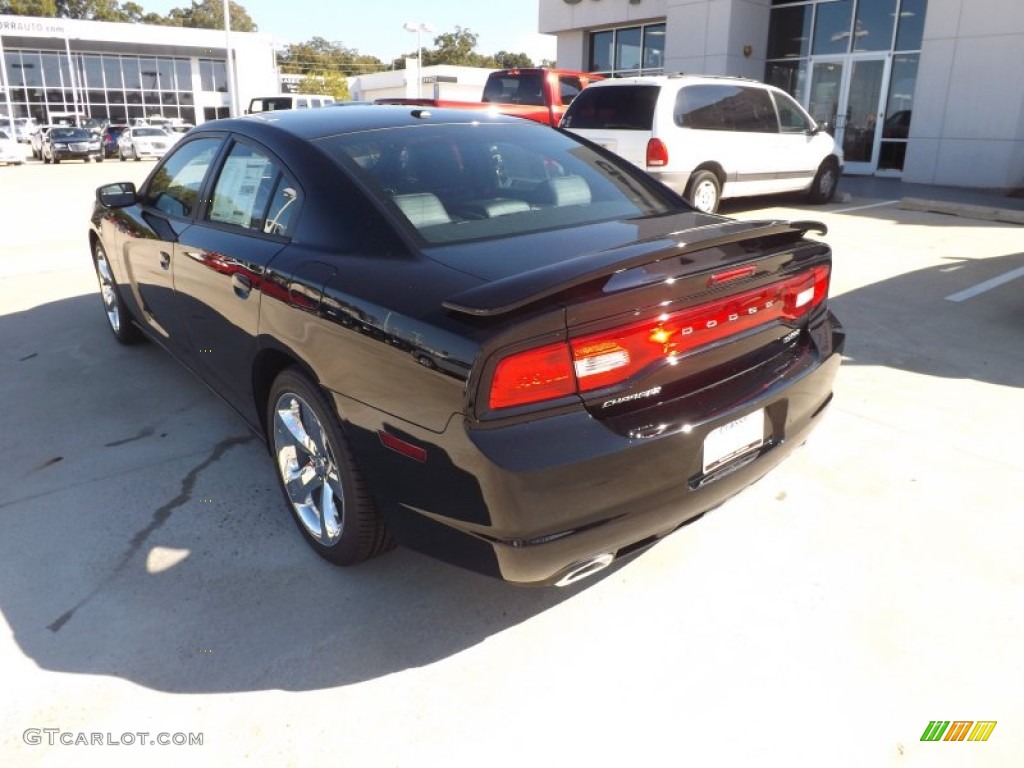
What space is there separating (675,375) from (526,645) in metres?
1.00

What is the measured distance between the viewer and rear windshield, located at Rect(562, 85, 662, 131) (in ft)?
32.0

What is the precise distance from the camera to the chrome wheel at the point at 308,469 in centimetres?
276

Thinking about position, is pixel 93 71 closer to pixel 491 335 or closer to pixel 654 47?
pixel 654 47

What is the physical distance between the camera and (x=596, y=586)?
278 centimetres

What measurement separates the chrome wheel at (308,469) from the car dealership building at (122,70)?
44.7m

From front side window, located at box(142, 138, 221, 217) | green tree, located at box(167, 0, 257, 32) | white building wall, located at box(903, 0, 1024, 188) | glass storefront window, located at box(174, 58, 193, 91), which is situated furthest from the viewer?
green tree, located at box(167, 0, 257, 32)

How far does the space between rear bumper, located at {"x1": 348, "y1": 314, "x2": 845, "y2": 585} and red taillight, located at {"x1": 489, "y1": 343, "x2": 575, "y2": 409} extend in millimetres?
70

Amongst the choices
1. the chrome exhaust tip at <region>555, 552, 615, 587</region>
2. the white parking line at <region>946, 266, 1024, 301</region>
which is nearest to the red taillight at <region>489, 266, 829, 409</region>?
the chrome exhaust tip at <region>555, 552, 615, 587</region>

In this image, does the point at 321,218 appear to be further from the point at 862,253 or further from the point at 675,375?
the point at 862,253

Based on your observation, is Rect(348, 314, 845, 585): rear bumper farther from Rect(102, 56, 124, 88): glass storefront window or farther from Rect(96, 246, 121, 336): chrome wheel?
Rect(102, 56, 124, 88): glass storefront window

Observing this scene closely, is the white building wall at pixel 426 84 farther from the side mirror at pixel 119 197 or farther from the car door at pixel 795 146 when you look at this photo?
the side mirror at pixel 119 197

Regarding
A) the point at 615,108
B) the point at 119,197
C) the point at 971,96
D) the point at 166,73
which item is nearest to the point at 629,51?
the point at 971,96

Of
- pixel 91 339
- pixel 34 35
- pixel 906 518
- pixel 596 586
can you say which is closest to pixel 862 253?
pixel 906 518

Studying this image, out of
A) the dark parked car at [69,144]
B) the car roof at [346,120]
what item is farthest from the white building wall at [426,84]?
the car roof at [346,120]
